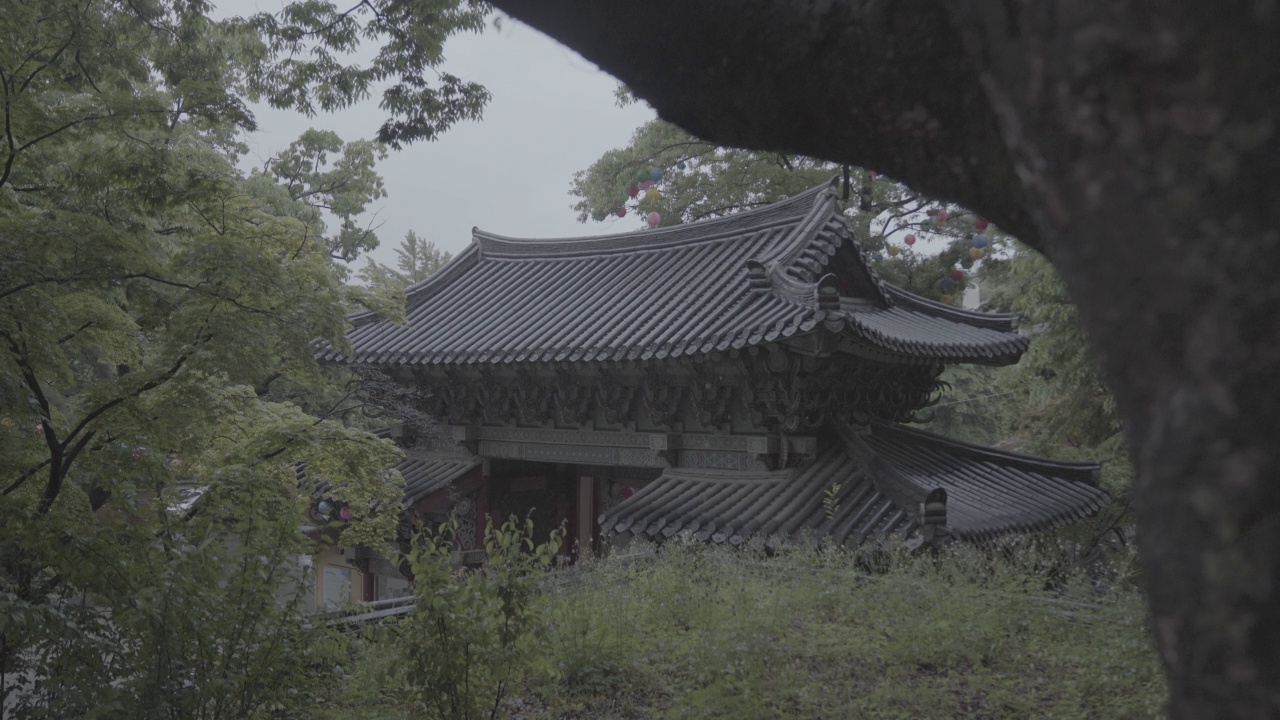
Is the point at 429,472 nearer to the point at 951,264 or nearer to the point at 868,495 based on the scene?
the point at 868,495

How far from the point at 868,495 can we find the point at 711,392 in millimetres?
1752

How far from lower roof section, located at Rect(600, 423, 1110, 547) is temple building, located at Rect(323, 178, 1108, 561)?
2 centimetres

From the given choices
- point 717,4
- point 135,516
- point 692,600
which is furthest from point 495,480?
point 717,4

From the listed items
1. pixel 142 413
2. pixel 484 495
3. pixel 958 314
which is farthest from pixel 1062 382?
pixel 142 413

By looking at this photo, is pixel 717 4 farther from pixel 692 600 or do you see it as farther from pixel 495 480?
pixel 495 480

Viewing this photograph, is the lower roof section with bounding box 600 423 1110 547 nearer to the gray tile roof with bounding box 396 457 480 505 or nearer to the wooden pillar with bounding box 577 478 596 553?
the wooden pillar with bounding box 577 478 596 553

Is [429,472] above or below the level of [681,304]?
below

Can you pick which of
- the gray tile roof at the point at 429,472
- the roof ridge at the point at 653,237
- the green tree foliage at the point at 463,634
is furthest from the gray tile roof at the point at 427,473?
the green tree foliage at the point at 463,634

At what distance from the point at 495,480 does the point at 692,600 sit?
18.0ft

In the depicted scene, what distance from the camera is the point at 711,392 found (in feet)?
28.6

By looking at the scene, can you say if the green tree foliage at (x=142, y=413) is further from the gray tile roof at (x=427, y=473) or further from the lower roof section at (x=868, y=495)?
the gray tile roof at (x=427, y=473)

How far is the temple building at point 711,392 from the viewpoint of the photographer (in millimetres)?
7961

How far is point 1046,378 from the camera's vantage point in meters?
13.2

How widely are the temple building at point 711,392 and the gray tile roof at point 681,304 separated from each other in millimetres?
29
